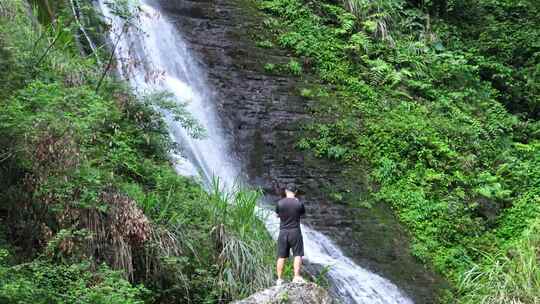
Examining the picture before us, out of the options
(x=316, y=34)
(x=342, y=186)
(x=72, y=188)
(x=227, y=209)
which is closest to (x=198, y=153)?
(x=342, y=186)

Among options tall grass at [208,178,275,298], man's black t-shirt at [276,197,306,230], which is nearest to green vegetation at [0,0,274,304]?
tall grass at [208,178,275,298]

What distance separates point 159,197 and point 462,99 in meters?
10.8

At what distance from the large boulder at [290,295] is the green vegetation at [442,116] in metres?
3.93

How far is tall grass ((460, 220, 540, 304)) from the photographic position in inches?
365

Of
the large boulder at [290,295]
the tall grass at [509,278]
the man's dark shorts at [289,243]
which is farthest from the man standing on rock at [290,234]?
the tall grass at [509,278]

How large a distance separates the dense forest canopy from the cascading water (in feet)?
2.62

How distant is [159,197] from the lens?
785cm

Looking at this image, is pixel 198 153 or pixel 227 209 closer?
pixel 227 209

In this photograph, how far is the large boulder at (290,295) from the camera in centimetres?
621

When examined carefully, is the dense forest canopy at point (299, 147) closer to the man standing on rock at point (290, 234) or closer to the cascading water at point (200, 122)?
the man standing on rock at point (290, 234)

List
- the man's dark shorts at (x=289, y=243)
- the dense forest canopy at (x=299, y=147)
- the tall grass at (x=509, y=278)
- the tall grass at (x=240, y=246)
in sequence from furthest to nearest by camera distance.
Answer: the tall grass at (x=509, y=278)
the tall grass at (x=240, y=246)
the man's dark shorts at (x=289, y=243)
the dense forest canopy at (x=299, y=147)

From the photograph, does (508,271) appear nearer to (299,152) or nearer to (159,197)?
(299,152)

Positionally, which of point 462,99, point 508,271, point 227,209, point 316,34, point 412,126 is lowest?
point 508,271

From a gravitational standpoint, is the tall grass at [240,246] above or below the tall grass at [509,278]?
above
